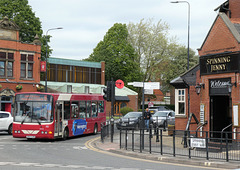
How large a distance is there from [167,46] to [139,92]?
1063 cm

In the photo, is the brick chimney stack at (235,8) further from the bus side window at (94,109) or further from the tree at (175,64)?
the tree at (175,64)

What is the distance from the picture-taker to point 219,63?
19031mm

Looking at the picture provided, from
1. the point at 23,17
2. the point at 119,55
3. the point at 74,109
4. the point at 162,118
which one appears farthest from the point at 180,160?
the point at 119,55

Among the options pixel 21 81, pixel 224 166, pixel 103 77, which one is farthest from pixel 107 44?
pixel 224 166

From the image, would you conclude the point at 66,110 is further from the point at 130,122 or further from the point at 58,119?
the point at 130,122

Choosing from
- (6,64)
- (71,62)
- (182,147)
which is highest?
(71,62)

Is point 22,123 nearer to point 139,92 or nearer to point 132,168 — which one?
point 132,168

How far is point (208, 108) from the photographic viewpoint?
19.7 meters

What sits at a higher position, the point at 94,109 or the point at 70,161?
the point at 94,109

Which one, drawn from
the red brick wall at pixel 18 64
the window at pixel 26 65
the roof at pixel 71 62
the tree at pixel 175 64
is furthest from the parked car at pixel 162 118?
the tree at pixel 175 64

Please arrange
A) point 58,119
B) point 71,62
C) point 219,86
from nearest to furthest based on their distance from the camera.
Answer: point 219,86
point 58,119
point 71,62

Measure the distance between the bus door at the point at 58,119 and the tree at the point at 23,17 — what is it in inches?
1071

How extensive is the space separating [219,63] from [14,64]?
95.3ft

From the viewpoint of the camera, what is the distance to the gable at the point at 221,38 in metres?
18.3
